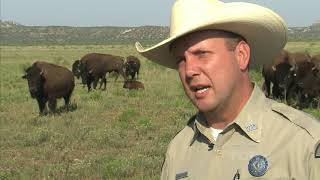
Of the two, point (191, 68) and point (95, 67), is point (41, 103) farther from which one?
point (191, 68)

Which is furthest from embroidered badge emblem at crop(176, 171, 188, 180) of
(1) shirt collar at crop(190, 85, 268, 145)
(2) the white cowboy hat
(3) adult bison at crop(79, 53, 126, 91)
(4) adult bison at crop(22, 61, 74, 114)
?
(3) adult bison at crop(79, 53, 126, 91)

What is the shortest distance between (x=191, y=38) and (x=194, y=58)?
3.9 inches

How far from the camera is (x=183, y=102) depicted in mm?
18875

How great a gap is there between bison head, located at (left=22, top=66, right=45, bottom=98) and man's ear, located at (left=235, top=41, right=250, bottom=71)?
51.7 feet

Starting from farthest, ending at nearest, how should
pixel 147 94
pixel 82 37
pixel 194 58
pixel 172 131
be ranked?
pixel 82 37
pixel 147 94
pixel 172 131
pixel 194 58

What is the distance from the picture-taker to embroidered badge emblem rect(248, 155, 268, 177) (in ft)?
7.82

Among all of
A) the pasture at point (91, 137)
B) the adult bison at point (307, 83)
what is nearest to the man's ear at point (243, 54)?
the pasture at point (91, 137)

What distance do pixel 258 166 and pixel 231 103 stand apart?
1.18 feet

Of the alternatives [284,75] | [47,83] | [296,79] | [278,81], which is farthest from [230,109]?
[278,81]

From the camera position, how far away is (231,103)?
8.67 feet

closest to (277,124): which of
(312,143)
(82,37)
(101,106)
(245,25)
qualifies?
(312,143)

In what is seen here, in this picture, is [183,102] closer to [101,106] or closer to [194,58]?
[101,106]

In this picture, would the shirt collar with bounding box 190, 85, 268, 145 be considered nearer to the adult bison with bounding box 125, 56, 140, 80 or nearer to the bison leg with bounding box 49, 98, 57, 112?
the bison leg with bounding box 49, 98, 57, 112

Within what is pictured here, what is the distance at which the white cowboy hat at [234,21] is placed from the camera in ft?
8.51
